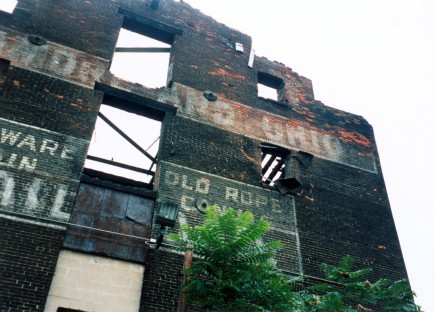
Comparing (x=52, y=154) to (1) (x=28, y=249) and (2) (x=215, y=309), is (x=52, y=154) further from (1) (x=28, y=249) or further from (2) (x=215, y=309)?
(2) (x=215, y=309)

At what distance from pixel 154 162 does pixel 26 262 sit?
4.58 m

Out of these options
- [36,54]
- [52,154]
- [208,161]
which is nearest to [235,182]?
[208,161]

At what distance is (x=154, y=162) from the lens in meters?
12.2

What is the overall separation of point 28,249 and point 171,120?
5162 millimetres

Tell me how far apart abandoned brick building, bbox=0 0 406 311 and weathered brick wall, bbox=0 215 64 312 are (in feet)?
0.08

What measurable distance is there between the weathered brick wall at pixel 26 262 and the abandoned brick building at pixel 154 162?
0.02 metres

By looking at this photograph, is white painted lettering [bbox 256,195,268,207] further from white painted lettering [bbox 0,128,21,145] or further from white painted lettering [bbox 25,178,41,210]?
white painted lettering [bbox 0,128,21,145]

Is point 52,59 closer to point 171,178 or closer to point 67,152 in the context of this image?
point 67,152

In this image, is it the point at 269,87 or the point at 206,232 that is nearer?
the point at 206,232

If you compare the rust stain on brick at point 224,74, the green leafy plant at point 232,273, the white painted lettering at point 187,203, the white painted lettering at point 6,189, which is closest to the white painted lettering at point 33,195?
the white painted lettering at point 6,189

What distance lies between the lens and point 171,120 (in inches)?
483

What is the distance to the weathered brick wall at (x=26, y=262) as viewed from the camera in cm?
816

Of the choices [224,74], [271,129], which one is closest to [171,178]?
[271,129]

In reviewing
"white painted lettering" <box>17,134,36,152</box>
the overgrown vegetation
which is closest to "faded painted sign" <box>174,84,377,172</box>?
"white painted lettering" <box>17,134,36,152</box>
